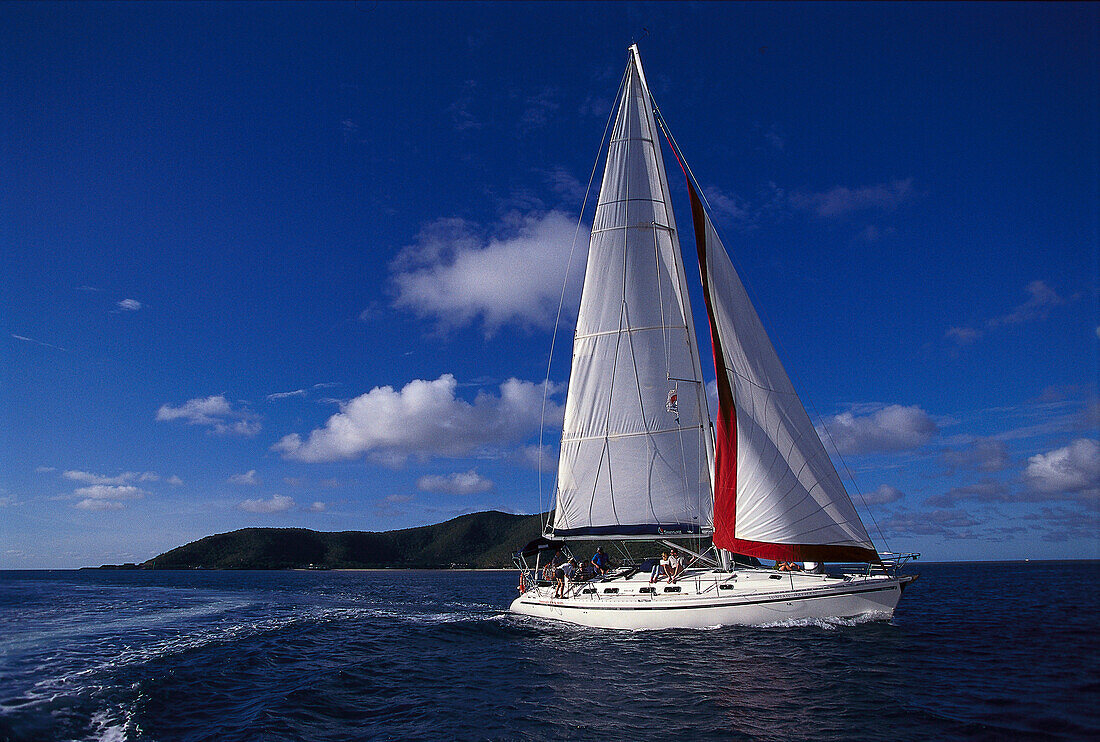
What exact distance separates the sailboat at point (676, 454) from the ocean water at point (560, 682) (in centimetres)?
134

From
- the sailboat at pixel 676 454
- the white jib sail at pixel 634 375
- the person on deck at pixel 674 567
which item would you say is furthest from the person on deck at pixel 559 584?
the person on deck at pixel 674 567

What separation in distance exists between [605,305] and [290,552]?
7727 inches

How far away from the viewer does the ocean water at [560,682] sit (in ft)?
40.4

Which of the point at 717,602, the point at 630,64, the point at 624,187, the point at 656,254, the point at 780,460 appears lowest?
the point at 717,602

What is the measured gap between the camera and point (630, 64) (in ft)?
101

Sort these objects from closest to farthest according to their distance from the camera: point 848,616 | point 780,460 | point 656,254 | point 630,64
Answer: point 848,616, point 780,460, point 656,254, point 630,64

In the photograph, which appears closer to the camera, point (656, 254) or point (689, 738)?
point (689, 738)

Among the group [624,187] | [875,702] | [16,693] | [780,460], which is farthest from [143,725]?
[624,187]

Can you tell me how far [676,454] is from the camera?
27031 mm

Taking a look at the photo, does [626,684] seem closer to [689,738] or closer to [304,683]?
[689,738]

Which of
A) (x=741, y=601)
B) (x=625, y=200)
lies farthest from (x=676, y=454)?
(x=625, y=200)

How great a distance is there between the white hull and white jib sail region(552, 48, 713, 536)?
3.71 m

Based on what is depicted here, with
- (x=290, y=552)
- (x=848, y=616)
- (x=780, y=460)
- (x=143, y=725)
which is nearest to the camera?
(x=143, y=725)

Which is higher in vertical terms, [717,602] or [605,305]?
[605,305]
